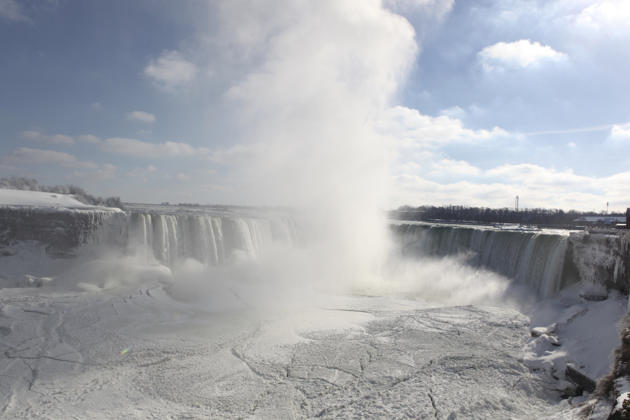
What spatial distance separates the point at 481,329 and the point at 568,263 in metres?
6.35

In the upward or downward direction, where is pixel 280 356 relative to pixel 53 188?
downward

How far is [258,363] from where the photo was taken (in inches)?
262

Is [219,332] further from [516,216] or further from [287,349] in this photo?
[516,216]

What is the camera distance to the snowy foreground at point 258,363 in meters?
5.25

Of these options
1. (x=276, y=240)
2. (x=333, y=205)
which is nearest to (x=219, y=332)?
(x=276, y=240)

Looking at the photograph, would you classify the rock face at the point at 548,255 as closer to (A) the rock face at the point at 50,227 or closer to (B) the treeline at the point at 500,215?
(A) the rock face at the point at 50,227

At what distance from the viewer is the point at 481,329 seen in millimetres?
8898

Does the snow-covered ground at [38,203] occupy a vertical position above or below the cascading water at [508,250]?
above

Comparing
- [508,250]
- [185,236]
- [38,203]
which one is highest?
[38,203]

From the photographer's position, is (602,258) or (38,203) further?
(38,203)

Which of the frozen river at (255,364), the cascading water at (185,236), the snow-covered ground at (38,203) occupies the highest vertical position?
the snow-covered ground at (38,203)

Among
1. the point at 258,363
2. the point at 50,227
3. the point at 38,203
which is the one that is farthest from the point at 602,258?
the point at 38,203

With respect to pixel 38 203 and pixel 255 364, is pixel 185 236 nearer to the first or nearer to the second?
pixel 38 203

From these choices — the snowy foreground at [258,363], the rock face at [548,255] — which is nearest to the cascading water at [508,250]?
the rock face at [548,255]
